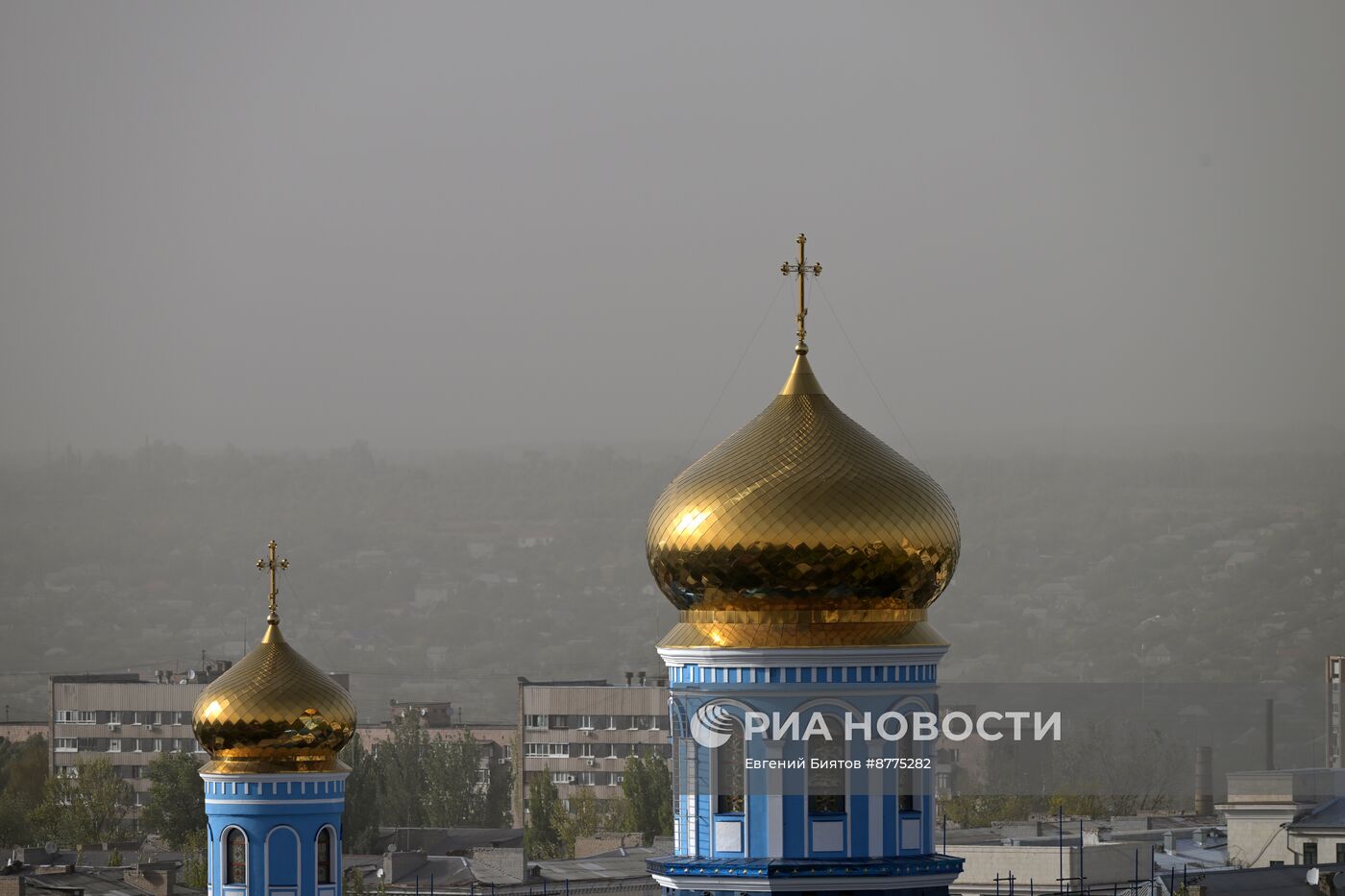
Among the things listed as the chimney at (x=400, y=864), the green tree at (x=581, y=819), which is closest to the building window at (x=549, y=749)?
the green tree at (x=581, y=819)

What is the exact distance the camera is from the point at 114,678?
82.3m

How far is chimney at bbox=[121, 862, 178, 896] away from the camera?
47.2 meters

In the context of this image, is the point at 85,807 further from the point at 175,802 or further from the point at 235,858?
the point at 235,858

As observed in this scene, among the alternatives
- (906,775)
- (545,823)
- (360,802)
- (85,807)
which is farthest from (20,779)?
(906,775)

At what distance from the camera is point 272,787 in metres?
28.3

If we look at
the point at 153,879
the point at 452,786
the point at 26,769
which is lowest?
the point at 153,879

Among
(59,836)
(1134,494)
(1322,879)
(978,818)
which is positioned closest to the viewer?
(1322,879)

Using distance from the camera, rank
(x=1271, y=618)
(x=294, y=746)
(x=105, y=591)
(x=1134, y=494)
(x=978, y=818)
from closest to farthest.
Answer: (x=294, y=746)
(x=978, y=818)
(x=1271, y=618)
(x=1134, y=494)
(x=105, y=591)

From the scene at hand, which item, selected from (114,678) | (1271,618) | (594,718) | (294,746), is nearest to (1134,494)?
(1271,618)

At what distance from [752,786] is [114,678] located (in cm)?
6422

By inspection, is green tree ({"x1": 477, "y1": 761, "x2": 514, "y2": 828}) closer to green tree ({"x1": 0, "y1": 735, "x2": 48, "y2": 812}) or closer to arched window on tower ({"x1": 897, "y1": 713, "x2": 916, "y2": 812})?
green tree ({"x1": 0, "y1": 735, "x2": 48, "y2": 812})

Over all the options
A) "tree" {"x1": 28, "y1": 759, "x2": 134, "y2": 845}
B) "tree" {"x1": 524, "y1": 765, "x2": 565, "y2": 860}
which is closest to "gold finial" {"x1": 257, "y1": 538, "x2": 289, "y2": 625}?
"tree" {"x1": 524, "y1": 765, "x2": 565, "y2": 860}

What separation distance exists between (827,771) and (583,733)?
5618 cm

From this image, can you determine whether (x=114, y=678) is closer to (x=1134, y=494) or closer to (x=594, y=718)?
(x=594, y=718)
